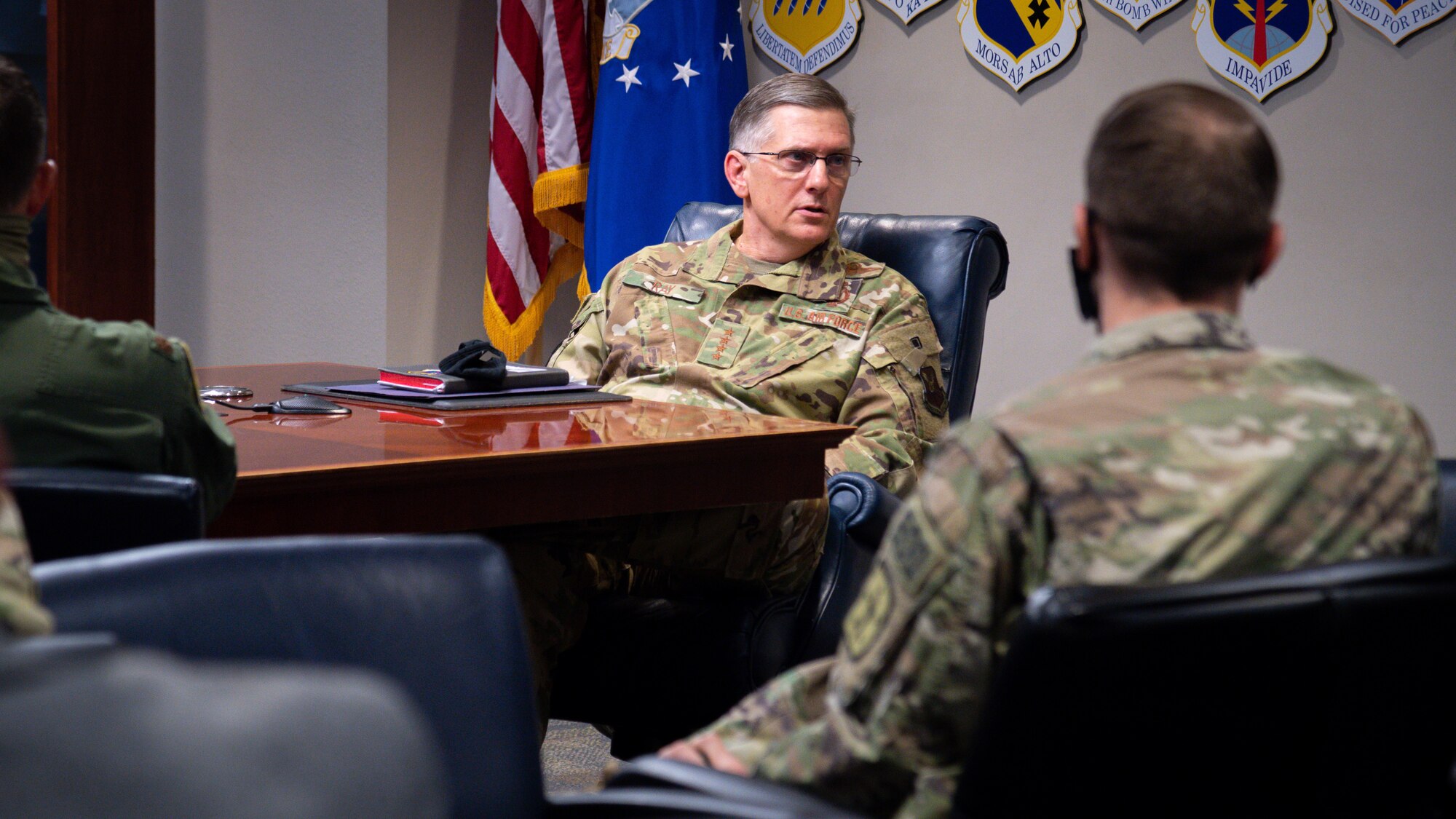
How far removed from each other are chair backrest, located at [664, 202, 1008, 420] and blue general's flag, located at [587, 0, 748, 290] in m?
1.25

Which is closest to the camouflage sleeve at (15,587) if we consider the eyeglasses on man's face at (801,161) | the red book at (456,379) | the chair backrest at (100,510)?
the chair backrest at (100,510)

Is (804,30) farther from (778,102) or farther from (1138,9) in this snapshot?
(778,102)

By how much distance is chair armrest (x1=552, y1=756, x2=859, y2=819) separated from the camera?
2.89 ft

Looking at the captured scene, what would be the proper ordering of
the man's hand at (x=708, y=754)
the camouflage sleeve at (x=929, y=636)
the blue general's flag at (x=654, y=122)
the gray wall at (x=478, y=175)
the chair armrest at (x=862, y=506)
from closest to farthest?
the camouflage sleeve at (x=929, y=636) < the man's hand at (x=708, y=754) < the chair armrest at (x=862, y=506) < the gray wall at (x=478, y=175) < the blue general's flag at (x=654, y=122)

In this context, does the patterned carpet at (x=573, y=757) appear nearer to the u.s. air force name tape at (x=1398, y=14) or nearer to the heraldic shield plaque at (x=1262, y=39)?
the heraldic shield plaque at (x=1262, y=39)

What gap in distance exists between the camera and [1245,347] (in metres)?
1.00

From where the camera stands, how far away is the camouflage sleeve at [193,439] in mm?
1428

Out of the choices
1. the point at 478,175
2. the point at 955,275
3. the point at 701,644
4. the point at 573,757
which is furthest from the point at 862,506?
the point at 478,175

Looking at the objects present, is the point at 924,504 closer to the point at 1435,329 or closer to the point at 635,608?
the point at 635,608

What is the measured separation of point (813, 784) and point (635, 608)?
115 centimetres

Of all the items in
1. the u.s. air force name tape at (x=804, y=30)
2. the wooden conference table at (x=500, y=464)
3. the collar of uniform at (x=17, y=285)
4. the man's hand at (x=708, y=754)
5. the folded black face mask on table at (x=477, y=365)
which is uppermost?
the u.s. air force name tape at (x=804, y=30)

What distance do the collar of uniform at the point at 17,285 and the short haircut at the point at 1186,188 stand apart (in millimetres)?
974

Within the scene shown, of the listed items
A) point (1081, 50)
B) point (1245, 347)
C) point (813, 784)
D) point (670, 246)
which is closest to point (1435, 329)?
point (1081, 50)

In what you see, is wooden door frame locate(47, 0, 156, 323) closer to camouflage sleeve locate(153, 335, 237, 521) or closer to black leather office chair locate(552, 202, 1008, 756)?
black leather office chair locate(552, 202, 1008, 756)
